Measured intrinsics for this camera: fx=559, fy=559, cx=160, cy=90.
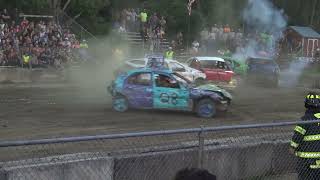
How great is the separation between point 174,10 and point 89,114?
26.2m

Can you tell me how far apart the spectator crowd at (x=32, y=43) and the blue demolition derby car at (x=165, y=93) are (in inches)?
429

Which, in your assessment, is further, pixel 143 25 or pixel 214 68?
pixel 143 25

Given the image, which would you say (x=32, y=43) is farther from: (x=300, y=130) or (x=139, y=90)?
(x=300, y=130)

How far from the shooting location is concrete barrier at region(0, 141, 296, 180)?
6.16 metres

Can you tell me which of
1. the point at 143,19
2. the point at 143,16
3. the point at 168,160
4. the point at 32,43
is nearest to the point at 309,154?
the point at 168,160

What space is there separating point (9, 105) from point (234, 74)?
11.9 m

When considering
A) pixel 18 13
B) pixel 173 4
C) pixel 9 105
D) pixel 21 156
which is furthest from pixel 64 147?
pixel 173 4

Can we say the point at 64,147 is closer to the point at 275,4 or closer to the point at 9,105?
the point at 9,105

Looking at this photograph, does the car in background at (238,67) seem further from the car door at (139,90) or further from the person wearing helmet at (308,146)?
the person wearing helmet at (308,146)

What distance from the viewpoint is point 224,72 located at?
24875 mm

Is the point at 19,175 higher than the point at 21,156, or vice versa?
the point at 19,175

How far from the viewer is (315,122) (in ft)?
21.2

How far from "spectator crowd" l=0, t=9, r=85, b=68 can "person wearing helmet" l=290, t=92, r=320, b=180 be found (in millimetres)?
21067

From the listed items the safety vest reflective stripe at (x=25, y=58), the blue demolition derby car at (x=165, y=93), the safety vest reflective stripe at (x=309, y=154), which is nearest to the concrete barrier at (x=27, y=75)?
the safety vest reflective stripe at (x=25, y=58)
